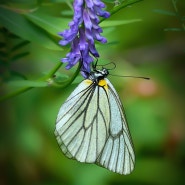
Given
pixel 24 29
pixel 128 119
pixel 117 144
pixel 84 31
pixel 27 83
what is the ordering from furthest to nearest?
pixel 128 119 → pixel 117 144 → pixel 24 29 → pixel 27 83 → pixel 84 31

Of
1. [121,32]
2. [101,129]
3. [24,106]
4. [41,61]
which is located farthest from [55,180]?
[101,129]

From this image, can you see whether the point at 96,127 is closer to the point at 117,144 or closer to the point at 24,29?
the point at 117,144

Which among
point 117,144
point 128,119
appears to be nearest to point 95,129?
point 117,144

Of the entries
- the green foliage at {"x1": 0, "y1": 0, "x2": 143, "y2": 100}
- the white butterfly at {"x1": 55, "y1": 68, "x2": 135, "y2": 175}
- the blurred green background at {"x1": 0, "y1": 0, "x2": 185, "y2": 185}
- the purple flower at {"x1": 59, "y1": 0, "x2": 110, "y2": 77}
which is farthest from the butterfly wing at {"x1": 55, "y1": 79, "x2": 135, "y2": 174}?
the blurred green background at {"x1": 0, "y1": 0, "x2": 185, "y2": 185}

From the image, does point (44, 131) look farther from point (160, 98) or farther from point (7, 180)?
point (160, 98)

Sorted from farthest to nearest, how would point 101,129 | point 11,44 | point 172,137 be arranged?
point 172,137
point 101,129
point 11,44

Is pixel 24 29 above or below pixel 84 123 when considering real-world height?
above

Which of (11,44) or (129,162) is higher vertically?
(11,44)
